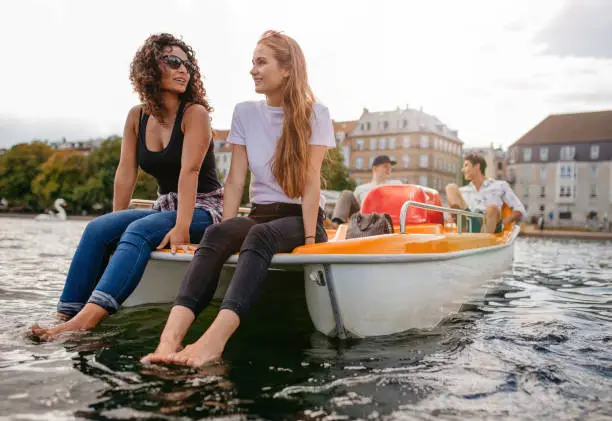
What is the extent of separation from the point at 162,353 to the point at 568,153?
6298cm

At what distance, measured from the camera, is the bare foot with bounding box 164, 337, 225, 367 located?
2.54 meters

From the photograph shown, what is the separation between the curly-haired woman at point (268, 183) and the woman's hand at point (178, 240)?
0.24 m

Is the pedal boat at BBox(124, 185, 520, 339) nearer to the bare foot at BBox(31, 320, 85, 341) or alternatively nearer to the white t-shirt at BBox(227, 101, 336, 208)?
the white t-shirt at BBox(227, 101, 336, 208)

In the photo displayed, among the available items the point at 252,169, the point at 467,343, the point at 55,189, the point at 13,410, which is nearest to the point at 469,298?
the point at 467,343

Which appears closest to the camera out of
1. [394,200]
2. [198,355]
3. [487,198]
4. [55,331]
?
[198,355]

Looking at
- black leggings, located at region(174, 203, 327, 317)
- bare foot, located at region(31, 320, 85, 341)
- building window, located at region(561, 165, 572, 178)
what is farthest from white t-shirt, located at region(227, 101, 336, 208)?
building window, located at region(561, 165, 572, 178)

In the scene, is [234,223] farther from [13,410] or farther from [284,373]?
[13,410]

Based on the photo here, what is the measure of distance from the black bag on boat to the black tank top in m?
1.31

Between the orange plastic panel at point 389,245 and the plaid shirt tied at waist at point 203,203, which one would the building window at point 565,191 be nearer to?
the orange plastic panel at point 389,245

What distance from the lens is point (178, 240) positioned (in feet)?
10.9

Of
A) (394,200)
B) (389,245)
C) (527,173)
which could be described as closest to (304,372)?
(389,245)

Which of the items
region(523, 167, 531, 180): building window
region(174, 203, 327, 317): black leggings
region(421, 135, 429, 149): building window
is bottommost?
region(174, 203, 327, 317): black leggings

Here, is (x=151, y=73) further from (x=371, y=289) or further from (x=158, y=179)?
(x=371, y=289)

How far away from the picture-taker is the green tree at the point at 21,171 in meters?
69.2
